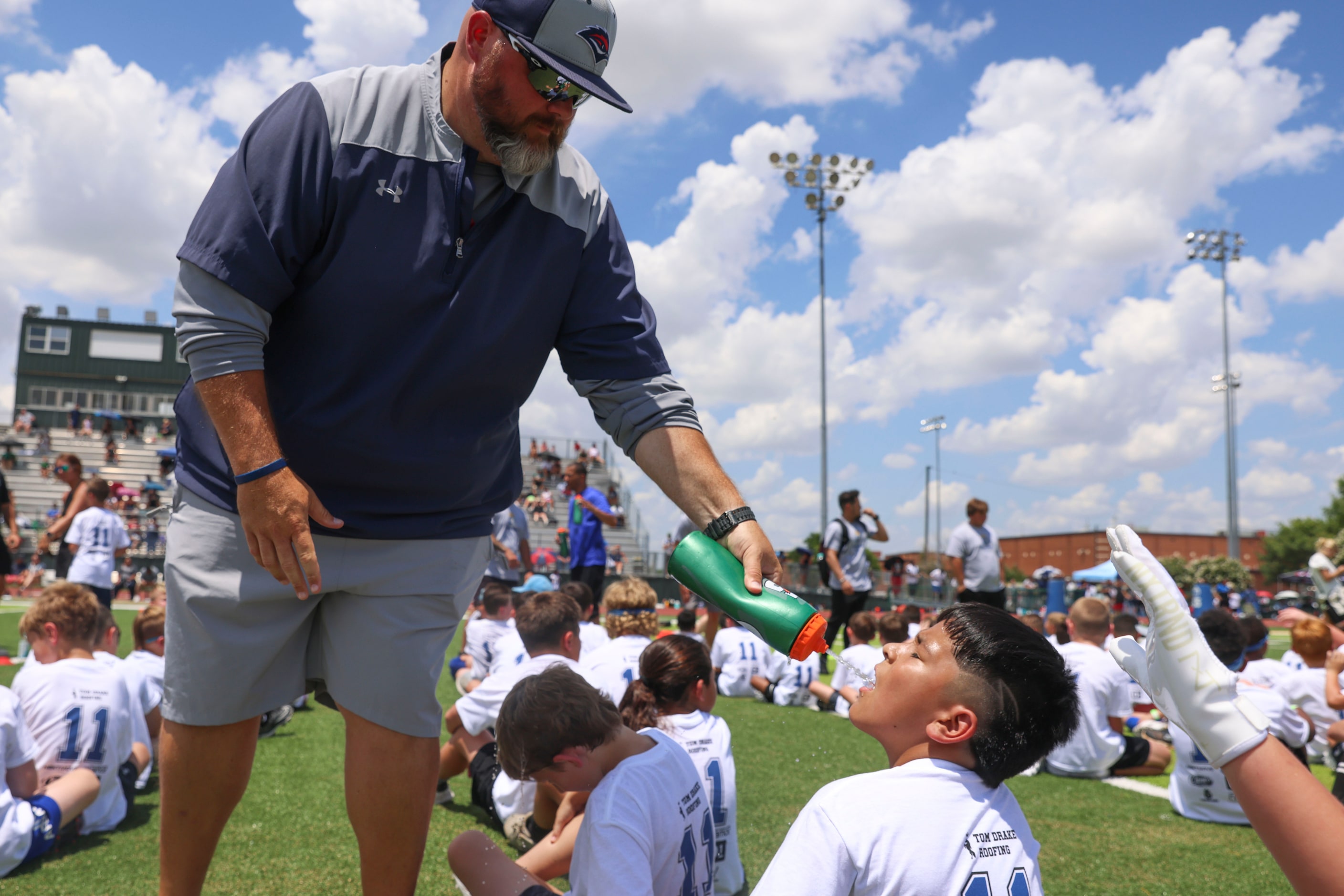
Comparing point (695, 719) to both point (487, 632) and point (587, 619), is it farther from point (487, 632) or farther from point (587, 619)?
point (587, 619)

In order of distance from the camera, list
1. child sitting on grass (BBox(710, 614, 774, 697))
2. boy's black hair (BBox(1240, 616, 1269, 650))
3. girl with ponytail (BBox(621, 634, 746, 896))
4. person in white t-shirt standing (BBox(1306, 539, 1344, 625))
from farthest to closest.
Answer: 1. person in white t-shirt standing (BBox(1306, 539, 1344, 625))
2. child sitting on grass (BBox(710, 614, 774, 697))
3. boy's black hair (BBox(1240, 616, 1269, 650))
4. girl with ponytail (BBox(621, 634, 746, 896))

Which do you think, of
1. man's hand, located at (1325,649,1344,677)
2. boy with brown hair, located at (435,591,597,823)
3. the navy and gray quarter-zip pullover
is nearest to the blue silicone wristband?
the navy and gray quarter-zip pullover

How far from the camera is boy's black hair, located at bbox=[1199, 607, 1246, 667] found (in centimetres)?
530

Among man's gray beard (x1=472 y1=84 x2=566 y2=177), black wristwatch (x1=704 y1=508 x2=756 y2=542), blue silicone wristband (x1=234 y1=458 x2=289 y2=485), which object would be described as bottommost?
black wristwatch (x1=704 y1=508 x2=756 y2=542)

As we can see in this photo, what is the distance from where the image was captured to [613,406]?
7.64 ft

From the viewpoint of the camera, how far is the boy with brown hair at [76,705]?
3988 mm

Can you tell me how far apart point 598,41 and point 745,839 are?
3.41 m

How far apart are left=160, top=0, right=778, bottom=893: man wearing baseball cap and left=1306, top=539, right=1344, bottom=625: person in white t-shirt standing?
1221cm

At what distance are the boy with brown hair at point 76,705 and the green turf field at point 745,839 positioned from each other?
0.23 metres

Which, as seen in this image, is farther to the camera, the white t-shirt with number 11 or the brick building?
the brick building

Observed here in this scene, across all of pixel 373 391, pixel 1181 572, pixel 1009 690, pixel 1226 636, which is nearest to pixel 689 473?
pixel 373 391

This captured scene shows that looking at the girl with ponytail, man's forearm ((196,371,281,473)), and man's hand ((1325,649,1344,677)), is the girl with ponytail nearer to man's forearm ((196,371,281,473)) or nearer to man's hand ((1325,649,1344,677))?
man's forearm ((196,371,281,473))

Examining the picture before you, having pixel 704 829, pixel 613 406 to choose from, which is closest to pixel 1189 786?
pixel 704 829

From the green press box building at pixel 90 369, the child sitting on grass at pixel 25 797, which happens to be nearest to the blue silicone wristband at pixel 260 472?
the child sitting on grass at pixel 25 797
